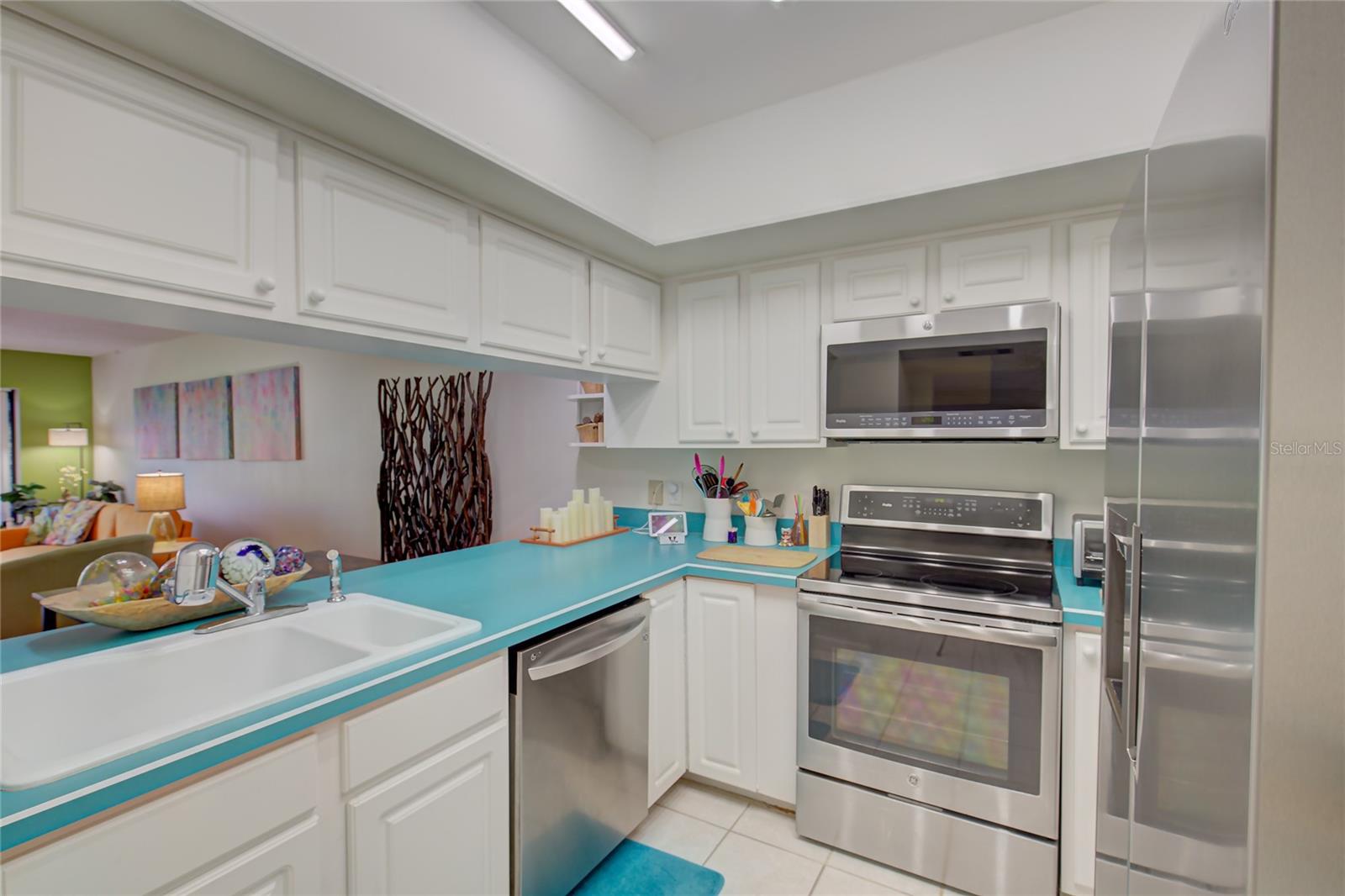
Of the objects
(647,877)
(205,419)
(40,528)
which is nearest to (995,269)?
(647,877)

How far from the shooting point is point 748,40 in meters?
1.77

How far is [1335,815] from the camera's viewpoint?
361 mm

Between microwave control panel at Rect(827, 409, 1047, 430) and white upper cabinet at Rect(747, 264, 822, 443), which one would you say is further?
white upper cabinet at Rect(747, 264, 822, 443)

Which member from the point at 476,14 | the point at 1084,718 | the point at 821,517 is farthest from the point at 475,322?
the point at 1084,718

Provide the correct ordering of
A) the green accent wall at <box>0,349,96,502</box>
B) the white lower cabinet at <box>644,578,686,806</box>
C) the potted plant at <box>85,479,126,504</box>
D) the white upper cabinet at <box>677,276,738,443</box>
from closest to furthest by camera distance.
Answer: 1. the white lower cabinet at <box>644,578,686,806</box>
2. the white upper cabinet at <box>677,276,738,443</box>
3. the green accent wall at <box>0,349,96,502</box>
4. the potted plant at <box>85,479,126,504</box>

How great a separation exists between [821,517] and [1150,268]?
177 cm

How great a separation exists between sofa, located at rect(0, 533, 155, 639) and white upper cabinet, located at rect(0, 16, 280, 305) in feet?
6.88

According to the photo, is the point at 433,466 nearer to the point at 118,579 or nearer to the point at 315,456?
the point at 315,456

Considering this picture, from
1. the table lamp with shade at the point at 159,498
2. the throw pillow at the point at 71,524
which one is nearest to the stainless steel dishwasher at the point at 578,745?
the table lamp with shade at the point at 159,498

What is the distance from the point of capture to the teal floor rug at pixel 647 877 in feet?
5.69

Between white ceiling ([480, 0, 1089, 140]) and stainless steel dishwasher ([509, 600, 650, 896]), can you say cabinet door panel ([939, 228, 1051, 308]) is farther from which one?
stainless steel dishwasher ([509, 600, 650, 896])

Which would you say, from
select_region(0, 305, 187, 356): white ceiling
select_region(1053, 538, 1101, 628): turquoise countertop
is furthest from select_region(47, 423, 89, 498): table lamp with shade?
select_region(1053, 538, 1101, 628): turquoise countertop

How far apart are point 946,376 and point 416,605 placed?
1816 millimetres

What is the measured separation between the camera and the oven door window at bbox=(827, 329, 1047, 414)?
74.6 inches
